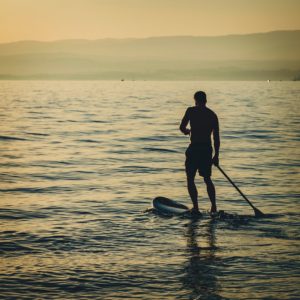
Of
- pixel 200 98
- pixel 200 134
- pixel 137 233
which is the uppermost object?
pixel 200 98

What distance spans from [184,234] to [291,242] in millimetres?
1694

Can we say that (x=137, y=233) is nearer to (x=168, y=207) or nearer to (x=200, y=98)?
(x=168, y=207)

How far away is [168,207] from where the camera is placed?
1174cm

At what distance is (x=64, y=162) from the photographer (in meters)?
20.3

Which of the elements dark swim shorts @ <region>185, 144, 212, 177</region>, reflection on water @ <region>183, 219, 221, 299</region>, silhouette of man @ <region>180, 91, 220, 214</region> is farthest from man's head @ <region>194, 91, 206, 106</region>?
reflection on water @ <region>183, 219, 221, 299</region>

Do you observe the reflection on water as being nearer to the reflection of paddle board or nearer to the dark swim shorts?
the reflection of paddle board

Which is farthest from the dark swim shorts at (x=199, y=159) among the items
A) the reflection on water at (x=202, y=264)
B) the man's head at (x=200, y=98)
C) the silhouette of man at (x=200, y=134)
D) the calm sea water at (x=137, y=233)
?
the reflection on water at (x=202, y=264)

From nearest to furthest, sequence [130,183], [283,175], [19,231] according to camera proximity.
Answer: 1. [19,231]
2. [130,183]
3. [283,175]

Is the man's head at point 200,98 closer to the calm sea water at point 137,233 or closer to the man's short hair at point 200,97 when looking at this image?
the man's short hair at point 200,97

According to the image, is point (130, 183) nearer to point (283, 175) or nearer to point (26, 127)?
point (283, 175)

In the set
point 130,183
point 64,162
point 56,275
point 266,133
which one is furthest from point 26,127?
point 56,275

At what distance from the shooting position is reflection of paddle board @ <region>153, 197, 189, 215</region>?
11.5m

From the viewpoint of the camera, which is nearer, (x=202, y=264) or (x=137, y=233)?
(x=202, y=264)

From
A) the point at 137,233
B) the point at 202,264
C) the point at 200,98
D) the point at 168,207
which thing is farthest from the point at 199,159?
the point at 202,264
